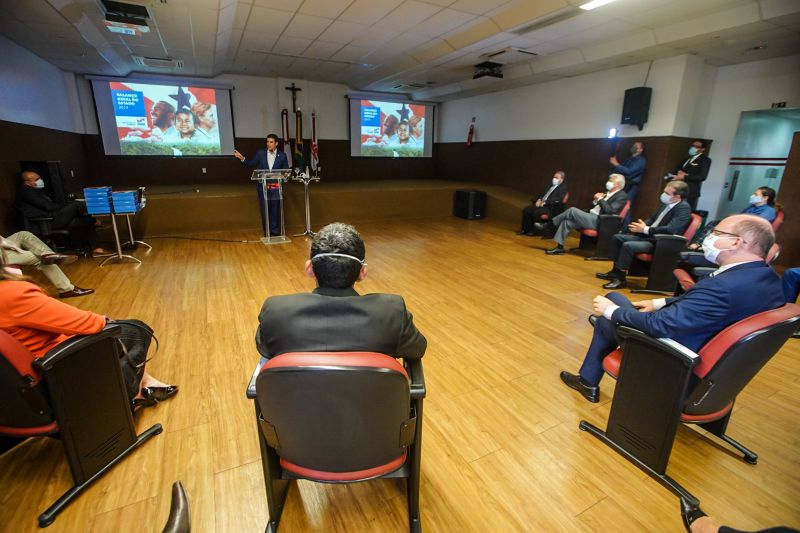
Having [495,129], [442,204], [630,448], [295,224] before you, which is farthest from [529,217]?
[630,448]

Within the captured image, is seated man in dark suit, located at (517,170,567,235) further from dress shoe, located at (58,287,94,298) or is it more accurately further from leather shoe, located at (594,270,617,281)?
dress shoe, located at (58,287,94,298)

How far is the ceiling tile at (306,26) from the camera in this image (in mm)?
4984

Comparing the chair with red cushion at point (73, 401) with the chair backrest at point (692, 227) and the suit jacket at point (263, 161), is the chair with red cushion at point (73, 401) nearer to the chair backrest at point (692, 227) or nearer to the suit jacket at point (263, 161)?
the suit jacket at point (263, 161)

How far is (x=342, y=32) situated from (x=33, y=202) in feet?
15.3

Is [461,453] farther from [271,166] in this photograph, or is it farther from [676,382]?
[271,166]

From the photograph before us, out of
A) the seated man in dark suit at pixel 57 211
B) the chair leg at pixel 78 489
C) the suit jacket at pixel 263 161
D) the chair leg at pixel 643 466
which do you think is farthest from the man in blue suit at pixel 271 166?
the chair leg at pixel 643 466

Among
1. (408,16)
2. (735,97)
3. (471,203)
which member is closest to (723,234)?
(408,16)

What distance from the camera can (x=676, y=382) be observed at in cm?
154

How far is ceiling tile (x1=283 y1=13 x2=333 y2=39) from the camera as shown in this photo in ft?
16.4

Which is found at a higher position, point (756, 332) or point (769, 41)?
point (769, 41)

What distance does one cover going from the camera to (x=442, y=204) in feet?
28.1

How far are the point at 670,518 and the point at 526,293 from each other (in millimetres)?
2570

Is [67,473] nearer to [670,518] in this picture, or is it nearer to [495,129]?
[670,518]

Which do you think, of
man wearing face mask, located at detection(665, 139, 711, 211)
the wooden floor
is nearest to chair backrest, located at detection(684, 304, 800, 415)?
the wooden floor
